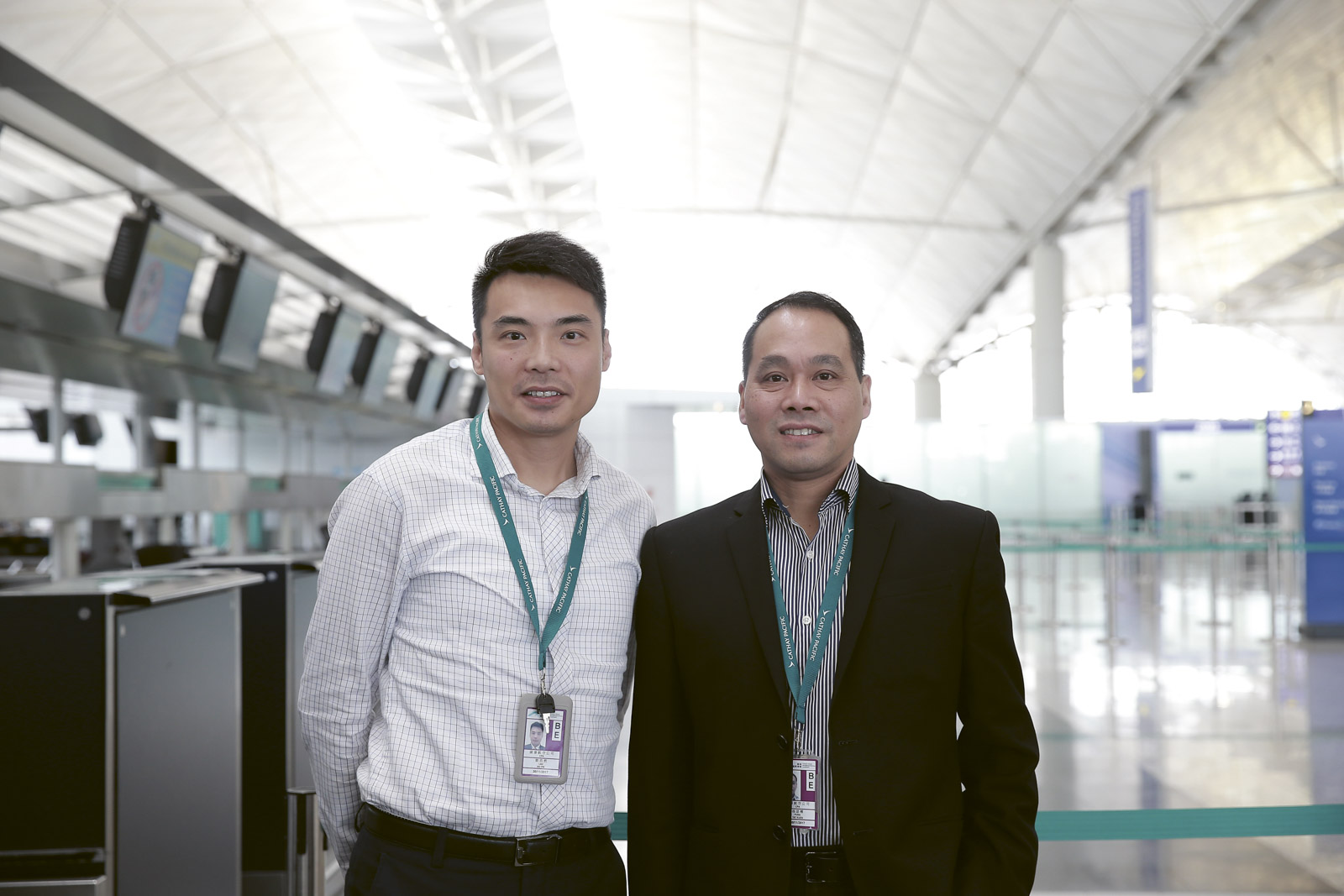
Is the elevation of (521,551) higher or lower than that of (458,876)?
higher

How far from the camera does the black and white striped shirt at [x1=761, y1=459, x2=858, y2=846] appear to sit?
→ 2105 millimetres

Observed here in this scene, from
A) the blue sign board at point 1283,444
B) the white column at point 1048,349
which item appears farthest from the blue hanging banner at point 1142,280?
the white column at point 1048,349

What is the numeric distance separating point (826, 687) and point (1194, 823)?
1.91m

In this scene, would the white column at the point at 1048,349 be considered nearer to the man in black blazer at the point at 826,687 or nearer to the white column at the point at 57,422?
the white column at the point at 57,422

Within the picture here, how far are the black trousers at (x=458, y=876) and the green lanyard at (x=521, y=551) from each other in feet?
1.36

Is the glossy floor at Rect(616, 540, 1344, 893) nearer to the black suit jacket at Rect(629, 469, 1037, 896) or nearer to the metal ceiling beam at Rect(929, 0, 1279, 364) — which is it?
the black suit jacket at Rect(629, 469, 1037, 896)

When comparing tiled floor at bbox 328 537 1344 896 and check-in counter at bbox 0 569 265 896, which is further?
tiled floor at bbox 328 537 1344 896

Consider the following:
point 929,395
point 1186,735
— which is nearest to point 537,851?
point 1186,735

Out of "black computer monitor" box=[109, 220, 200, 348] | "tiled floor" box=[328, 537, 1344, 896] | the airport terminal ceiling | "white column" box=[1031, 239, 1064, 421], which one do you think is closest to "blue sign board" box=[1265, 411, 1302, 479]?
"tiled floor" box=[328, 537, 1344, 896]

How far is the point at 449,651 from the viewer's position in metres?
2.12

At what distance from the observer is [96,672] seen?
3.25 m

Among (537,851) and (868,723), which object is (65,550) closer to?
(537,851)

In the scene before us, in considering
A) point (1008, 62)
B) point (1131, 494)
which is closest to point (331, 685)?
point (1008, 62)

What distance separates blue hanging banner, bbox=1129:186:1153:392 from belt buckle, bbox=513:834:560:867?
1694cm
